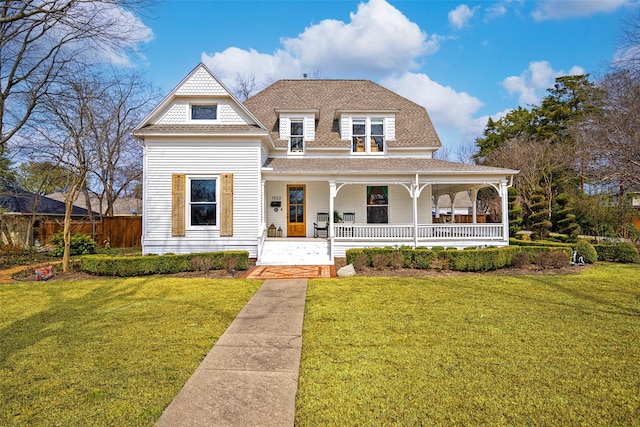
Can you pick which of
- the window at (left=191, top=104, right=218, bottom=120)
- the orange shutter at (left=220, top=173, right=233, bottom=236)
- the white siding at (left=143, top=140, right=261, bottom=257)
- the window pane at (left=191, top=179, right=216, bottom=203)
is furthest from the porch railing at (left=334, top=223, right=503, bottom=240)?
the window at (left=191, top=104, right=218, bottom=120)

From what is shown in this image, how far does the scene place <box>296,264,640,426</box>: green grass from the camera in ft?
10.9

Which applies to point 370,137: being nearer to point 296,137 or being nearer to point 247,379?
point 296,137

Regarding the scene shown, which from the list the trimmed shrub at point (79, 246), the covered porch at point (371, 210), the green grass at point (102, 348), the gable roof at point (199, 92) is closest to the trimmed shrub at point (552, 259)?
the covered porch at point (371, 210)

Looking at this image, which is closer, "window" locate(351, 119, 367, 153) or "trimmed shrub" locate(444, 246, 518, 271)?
"trimmed shrub" locate(444, 246, 518, 271)

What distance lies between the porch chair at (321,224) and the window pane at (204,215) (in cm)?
471

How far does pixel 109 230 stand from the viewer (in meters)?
19.5

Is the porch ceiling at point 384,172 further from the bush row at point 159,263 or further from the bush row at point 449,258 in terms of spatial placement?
the bush row at point 159,263

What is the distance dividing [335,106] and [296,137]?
3.40 m

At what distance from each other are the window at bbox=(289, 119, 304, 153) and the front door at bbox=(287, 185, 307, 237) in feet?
6.20

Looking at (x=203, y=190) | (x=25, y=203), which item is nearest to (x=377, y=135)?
(x=203, y=190)

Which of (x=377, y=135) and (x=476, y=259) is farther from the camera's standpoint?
(x=377, y=135)

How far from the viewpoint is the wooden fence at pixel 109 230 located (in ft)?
63.3

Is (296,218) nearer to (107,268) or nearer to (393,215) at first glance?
(393,215)

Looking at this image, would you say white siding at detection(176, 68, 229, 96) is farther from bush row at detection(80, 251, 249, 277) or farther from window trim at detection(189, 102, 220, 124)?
bush row at detection(80, 251, 249, 277)
